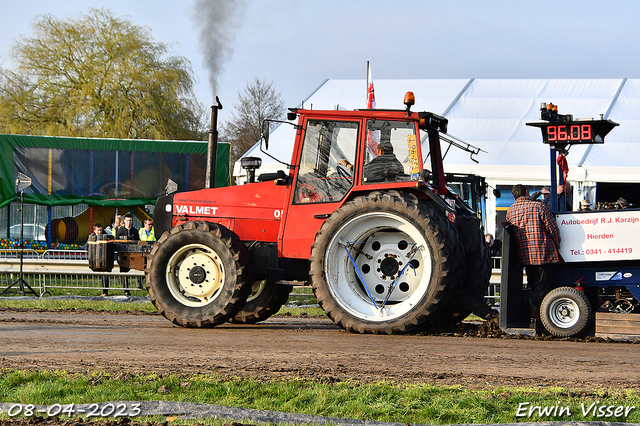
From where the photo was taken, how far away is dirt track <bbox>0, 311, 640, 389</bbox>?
17.6 ft

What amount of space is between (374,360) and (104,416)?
98.0 inches

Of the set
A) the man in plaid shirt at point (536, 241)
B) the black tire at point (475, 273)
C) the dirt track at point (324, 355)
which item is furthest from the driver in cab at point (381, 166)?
the dirt track at point (324, 355)

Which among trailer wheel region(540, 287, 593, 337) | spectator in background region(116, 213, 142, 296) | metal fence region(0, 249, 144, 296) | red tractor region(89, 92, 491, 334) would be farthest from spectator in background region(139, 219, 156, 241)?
trailer wheel region(540, 287, 593, 337)

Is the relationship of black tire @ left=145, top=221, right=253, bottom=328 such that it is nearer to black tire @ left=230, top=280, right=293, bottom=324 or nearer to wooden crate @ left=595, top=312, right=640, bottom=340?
black tire @ left=230, top=280, right=293, bottom=324

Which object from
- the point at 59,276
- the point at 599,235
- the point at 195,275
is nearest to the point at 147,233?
the point at 59,276

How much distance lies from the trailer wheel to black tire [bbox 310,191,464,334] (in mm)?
1207

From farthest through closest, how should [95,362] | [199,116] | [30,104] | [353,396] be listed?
[199,116] < [30,104] < [95,362] < [353,396]

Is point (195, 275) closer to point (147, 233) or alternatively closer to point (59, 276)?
point (147, 233)

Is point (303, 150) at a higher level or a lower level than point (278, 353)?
higher

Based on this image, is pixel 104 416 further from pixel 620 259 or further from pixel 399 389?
pixel 620 259

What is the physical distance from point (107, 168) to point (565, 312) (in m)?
14.0

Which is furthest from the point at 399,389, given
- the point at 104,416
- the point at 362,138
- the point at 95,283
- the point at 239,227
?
the point at 95,283

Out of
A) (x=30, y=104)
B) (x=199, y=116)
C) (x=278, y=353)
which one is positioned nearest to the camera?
(x=278, y=353)

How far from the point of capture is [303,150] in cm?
817
